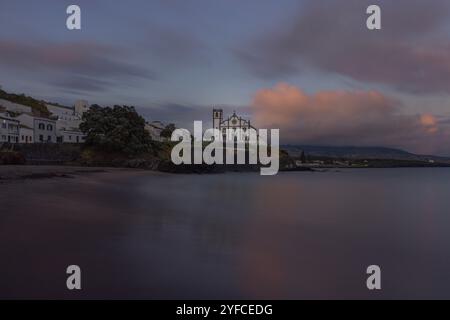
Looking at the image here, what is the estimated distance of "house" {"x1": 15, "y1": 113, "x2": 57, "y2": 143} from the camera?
205 feet

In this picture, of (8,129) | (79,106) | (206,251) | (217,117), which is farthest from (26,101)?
(206,251)

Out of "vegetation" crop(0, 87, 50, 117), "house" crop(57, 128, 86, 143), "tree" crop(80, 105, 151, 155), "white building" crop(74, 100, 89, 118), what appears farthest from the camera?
"white building" crop(74, 100, 89, 118)

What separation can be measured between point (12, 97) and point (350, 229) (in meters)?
93.0

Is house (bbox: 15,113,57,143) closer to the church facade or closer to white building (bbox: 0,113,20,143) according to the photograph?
white building (bbox: 0,113,20,143)

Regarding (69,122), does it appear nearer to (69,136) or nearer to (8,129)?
(69,136)

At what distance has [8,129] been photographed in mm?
57375

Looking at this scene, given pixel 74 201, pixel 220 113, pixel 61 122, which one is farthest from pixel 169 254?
pixel 220 113

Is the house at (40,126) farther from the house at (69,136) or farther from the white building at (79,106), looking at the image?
the white building at (79,106)

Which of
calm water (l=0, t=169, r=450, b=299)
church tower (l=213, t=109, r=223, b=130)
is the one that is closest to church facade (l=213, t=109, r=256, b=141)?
church tower (l=213, t=109, r=223, b=130)

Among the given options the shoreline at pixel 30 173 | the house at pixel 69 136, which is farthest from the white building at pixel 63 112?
the shoreline at pixel 30 173

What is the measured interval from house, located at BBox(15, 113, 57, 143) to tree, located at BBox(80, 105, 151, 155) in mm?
8700

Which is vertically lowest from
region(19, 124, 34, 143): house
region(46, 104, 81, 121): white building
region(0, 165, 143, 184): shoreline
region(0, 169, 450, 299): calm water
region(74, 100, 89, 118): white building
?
region(0, 169, 450, 299): calm water

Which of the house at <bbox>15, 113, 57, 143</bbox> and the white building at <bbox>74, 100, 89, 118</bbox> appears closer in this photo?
the house at <bbox>15, 113, 57, 143</bbox>

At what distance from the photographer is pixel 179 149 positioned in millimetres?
81312
